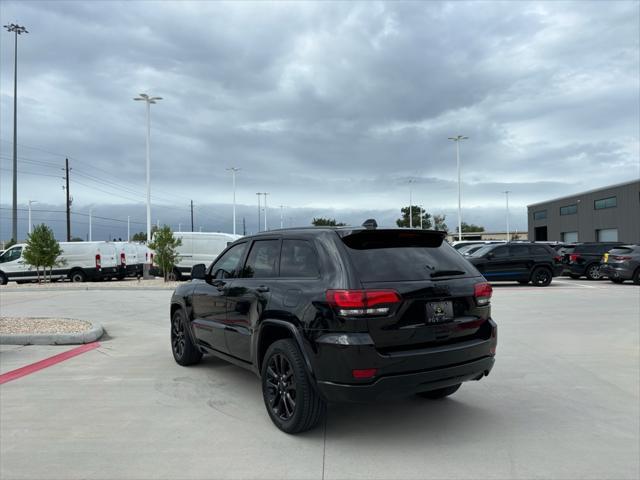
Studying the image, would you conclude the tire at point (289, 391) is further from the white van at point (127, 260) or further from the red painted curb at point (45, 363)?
the white van at point (127, 260)

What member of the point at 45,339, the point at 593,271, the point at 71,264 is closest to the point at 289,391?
the point at 45,339

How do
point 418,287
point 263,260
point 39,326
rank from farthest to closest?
1. point 39,326
2. point 263,260
3. point 418,287

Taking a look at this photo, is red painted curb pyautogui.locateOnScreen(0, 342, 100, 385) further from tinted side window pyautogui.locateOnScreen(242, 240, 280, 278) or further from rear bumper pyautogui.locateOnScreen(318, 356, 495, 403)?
rear bumper pyautogui.locateOnScreen(318, 356, 495, 403)

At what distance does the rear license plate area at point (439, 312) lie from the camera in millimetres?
4020

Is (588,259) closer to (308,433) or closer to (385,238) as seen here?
(385,238)

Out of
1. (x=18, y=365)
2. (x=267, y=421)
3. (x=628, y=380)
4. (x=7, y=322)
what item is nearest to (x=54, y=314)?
(x=7, y=322)

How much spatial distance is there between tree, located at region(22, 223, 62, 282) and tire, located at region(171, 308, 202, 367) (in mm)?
16529

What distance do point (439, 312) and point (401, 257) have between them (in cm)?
54

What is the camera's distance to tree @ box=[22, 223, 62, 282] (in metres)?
20.6

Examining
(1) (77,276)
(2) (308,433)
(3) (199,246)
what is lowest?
(2) (308,433)

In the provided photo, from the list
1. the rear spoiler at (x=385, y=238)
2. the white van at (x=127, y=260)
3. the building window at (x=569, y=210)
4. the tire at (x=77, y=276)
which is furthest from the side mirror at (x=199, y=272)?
the building window at (x=569, y=210)

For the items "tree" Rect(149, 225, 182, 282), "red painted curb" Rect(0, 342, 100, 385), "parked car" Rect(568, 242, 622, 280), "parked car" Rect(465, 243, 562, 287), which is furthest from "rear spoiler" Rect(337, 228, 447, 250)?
"parked car" Rect(568, 242, 622, 280)

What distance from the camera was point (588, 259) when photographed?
23.2m

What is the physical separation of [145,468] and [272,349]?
1297mm
